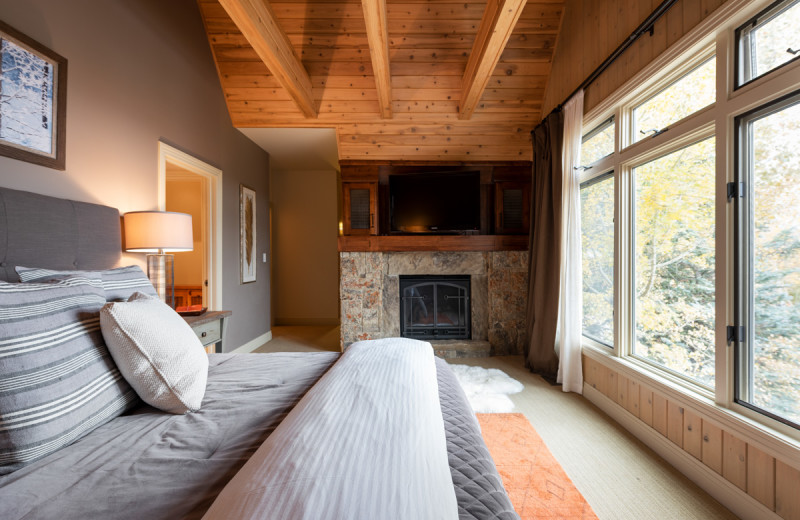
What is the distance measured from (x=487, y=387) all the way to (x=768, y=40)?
8.68ft

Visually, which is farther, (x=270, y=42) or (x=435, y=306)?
(x=435, y=306)

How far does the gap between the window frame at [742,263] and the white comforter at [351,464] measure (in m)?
1.57

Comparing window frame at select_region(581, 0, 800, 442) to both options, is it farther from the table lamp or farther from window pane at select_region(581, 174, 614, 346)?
the table lamp

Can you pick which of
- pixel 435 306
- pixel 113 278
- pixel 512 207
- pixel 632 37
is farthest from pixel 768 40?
pixel 435 306

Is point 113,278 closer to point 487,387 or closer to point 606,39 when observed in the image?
point 487,387

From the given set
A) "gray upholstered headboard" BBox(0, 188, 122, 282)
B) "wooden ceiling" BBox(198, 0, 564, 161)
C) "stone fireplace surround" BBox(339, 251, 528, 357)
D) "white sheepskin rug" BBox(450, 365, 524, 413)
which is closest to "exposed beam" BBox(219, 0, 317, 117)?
"wooden ceiling" BBox(198, 0, 564, 161)

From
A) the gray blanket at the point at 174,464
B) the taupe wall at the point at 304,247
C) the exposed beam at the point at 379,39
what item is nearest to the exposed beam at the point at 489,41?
the exposed beam at the point at 379,39

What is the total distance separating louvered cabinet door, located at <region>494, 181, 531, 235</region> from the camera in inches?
157

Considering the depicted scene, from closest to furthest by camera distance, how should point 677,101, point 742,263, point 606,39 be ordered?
point 742,263, point 677,101, point 606,39

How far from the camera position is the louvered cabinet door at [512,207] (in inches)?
157

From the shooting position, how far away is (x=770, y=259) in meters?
1.48

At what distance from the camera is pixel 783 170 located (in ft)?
4.69

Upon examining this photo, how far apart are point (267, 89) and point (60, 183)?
2204mm

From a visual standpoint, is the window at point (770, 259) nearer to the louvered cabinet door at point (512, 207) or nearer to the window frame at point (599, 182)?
the window frame at point (599, 182)
